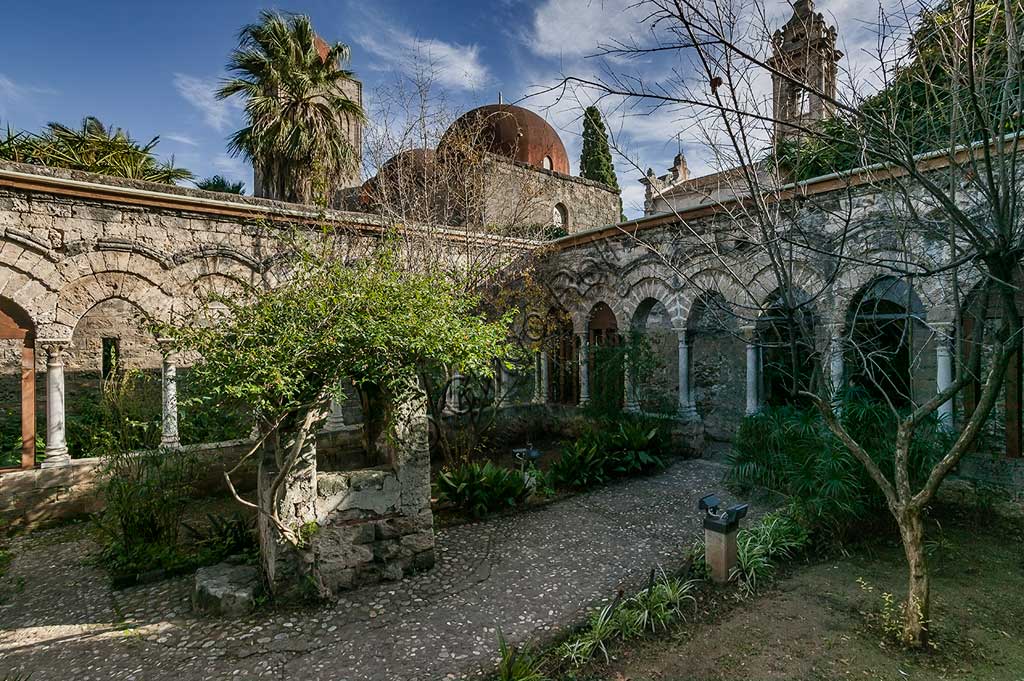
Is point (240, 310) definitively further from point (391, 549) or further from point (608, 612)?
point (608, 612)

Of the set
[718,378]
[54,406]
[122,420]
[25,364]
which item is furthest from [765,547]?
[25,364]

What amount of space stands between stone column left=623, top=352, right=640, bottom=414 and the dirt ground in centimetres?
439

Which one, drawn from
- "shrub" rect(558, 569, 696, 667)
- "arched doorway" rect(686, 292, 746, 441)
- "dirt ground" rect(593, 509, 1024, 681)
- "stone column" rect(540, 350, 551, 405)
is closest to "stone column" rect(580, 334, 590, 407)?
"stone column" rect(540, 350, 551, 405)

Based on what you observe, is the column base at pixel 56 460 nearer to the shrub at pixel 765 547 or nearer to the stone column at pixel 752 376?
the shrub at pixel 765 547

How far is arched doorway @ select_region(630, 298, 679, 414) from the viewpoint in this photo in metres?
8.62

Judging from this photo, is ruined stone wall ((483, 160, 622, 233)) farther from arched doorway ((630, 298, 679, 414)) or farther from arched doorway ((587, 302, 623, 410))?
arched doorway ((630, 298, 679, 414))

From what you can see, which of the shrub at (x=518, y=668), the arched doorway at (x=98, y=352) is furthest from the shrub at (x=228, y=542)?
the arched doorway at (x=98, y=352)

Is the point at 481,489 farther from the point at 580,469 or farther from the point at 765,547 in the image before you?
the point at 765,547

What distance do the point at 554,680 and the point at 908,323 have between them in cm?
374

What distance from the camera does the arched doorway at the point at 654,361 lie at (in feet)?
28.3

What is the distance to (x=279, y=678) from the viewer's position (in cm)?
316

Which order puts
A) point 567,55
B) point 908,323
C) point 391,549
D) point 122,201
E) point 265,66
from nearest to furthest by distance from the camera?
point 567,55 → point 908,323 → point 391,549 → point 122,201 → point 265,66

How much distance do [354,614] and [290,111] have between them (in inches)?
420

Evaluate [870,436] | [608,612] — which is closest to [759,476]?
[870,436]
